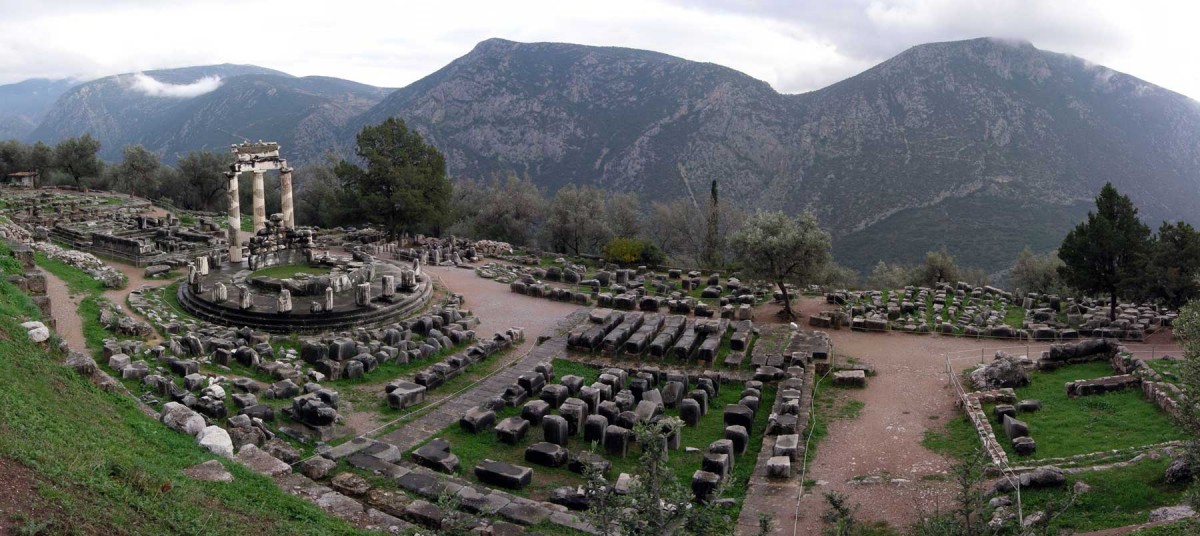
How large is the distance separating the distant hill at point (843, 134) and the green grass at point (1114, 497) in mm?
50851

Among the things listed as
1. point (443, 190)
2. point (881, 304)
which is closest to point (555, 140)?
point (443, 190)

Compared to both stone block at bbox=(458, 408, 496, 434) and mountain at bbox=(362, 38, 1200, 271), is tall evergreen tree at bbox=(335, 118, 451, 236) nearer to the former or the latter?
stone block at bbox=(458, 408, 496, 434)

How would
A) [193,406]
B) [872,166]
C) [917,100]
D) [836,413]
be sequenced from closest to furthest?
[193,406], [836,413], [872,166], [917,100]

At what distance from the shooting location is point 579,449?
58.3 ft

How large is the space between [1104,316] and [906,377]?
11.3m

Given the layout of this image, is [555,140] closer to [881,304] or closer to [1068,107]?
[1068,107]

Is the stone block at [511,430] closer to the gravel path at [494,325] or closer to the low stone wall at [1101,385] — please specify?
the gravel path at [494,325]

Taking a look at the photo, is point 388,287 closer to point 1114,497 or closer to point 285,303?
point 285,303

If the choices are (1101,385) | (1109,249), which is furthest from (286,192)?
(1109,249)

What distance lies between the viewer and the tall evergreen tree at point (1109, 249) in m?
28.0

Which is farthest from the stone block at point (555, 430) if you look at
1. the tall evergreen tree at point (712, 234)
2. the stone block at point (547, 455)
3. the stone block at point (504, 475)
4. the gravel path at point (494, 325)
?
the tall evergreen tree at point (712, 234)

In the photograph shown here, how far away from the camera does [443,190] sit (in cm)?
4628

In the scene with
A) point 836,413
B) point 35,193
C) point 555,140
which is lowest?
point 836,413

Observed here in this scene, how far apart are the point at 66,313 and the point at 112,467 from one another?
664 inches
